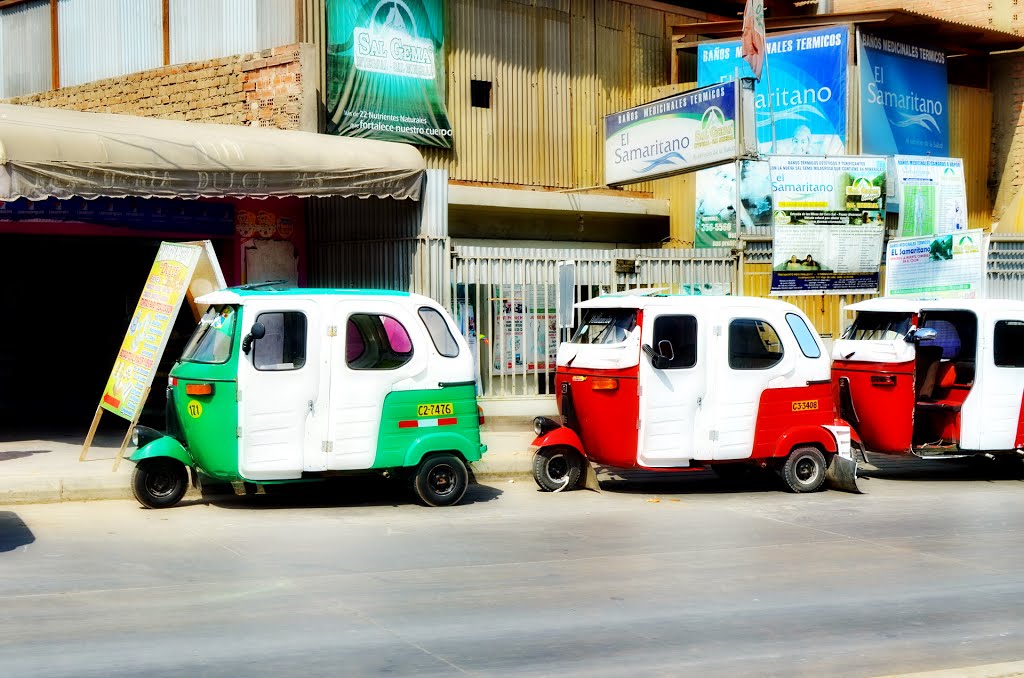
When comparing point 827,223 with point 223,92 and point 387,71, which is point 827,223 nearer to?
point 387,71

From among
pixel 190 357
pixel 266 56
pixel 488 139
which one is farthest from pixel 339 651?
pixel 488 139

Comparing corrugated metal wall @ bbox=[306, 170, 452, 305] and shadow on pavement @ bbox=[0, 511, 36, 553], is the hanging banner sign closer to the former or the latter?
corrugated metal wall @ bbox=[306, 170, 452, 305]

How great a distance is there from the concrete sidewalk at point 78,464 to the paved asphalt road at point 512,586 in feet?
1.02

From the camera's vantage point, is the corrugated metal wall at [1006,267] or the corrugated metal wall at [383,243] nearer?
the corrugated metal wall at [383,243]

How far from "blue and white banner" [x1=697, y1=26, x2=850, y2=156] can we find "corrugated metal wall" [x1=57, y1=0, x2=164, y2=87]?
9.49m

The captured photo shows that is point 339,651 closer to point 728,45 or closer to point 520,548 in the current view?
point 520,548

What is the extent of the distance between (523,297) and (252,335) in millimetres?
6228

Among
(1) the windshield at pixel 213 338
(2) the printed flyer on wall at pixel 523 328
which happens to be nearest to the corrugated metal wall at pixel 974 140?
(2) the printed flyer on wall at pixel 523 328

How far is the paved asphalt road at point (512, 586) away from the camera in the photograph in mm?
6148

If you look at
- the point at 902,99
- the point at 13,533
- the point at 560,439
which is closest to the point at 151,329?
the point at 13,533

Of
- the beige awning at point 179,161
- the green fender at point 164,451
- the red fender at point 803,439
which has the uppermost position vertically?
the beige awning at point 179,161

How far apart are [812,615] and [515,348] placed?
29.7ft

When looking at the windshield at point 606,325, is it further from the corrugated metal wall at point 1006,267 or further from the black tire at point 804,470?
the corrugated metal wall at point 1006,267

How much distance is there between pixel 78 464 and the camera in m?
12.0
